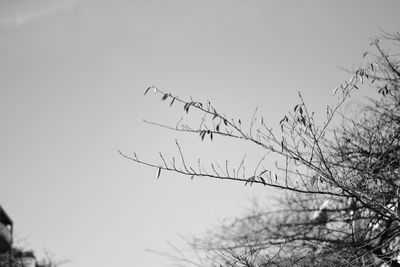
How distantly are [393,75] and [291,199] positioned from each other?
3.82 meters

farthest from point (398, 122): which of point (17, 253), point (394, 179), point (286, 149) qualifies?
point (17, 253)

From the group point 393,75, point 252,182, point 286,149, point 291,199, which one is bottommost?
point 252,182

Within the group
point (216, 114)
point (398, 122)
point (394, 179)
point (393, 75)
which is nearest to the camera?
point (216, 114)

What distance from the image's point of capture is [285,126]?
3555 millimetres

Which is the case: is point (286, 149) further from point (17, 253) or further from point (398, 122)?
point (17, 253)

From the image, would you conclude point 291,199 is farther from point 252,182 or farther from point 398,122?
point 252,182

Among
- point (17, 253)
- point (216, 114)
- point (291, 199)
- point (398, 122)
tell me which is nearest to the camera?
point (216, 114)

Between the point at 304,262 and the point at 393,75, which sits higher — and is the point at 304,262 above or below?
below

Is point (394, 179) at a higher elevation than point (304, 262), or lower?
higher

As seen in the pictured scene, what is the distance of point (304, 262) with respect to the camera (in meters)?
4.13

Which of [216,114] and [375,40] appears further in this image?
[375,40]

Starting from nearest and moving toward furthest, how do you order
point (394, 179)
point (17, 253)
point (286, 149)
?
point (286, 149) → point (394, 179) → point (17, 253)

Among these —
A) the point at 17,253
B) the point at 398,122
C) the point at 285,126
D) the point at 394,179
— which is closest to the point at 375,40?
the point at 398,122

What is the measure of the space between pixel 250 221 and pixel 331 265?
17.3ft
